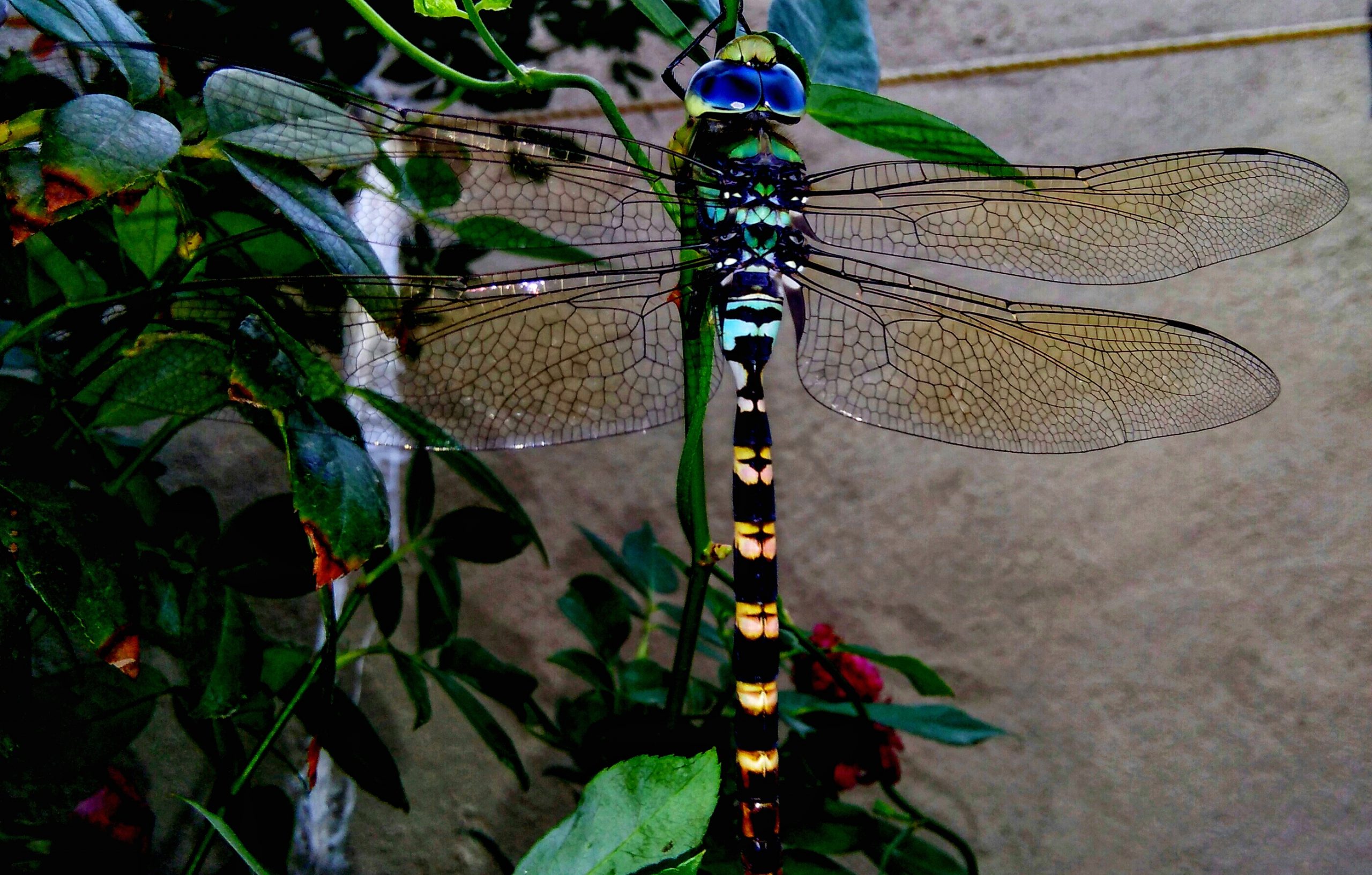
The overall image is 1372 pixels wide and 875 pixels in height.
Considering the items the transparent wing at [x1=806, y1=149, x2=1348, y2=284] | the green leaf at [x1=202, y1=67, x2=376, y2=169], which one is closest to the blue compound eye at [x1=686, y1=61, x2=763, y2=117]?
the transparent wing at [x1=806, y1=149, x2=1348, y2=284]

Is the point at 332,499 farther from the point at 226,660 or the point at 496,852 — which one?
the point at 496,852

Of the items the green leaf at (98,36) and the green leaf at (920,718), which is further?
the green leaf at (920,718)

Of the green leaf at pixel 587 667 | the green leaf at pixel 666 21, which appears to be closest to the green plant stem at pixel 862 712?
the green leaf at pixel 587 667

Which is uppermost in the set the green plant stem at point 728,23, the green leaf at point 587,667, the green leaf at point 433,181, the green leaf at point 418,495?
the green plant stem at point 728,23

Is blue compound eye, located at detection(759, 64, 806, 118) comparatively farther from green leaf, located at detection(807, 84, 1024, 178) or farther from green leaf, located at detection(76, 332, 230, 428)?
green leaf, located at detection(76, 332, 230, 428)

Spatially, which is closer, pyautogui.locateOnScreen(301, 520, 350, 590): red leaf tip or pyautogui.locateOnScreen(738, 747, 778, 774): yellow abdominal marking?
pyautogui.locateOnScreen(301, 520, 350, 590): red leaf tip

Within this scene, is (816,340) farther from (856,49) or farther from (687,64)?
(687,64)

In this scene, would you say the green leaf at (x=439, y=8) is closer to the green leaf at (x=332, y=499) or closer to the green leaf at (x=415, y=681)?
the green leaf at (x=332, y=499)
